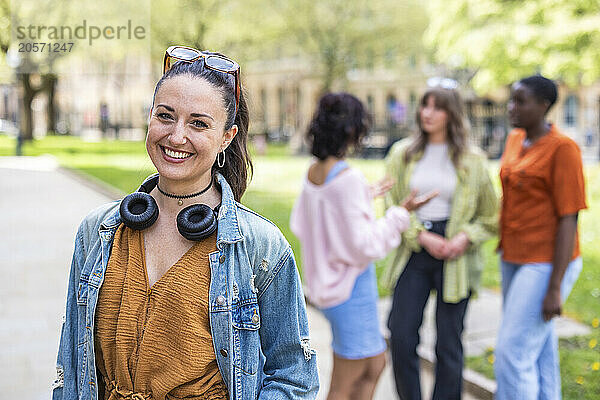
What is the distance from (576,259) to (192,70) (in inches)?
117

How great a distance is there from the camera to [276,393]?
77.0 inches

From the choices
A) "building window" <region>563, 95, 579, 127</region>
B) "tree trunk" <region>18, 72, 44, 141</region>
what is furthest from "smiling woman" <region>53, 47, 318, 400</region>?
"building window" <region>563, 95, 579, 127</region>

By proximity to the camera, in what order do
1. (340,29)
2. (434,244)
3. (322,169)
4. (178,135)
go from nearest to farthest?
(178,135) → (322,169) → (434,244) → (340,29)

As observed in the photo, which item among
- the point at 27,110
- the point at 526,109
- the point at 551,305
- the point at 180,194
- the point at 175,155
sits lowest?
the point at 551,305

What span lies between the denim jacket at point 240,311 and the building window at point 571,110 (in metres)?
48.3

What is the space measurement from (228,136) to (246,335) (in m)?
0.57

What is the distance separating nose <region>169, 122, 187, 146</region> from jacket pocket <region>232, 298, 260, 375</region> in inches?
18.3

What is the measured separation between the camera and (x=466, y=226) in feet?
14.1

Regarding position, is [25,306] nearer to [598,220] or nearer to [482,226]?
[482,226]

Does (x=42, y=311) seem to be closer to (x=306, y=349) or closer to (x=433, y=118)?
(x=433, y=118)

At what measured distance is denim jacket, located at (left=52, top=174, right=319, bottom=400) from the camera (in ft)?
6.17

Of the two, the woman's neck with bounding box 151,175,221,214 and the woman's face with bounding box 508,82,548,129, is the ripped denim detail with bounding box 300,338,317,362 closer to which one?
the woman's neck with bounding box 151,175,221,214

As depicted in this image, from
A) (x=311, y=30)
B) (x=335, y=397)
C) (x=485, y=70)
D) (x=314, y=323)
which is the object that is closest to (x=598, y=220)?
(x=485, y=70)

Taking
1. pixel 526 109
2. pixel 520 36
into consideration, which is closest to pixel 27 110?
A: pixel 520 36
